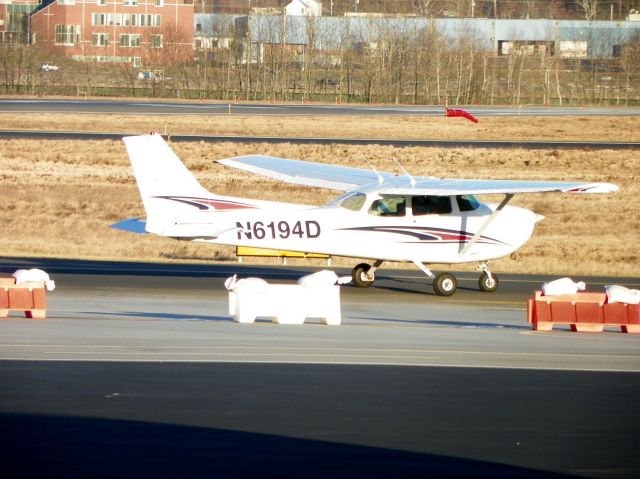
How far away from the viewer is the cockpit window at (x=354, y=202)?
22.4m

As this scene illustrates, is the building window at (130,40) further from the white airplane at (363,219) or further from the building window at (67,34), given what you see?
the white airplane at (363,219)

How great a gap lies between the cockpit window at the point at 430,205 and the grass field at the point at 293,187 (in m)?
6.46

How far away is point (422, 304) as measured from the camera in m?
21.3

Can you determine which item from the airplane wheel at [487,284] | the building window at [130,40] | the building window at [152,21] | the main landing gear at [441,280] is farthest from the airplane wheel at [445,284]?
the building window at [152,21]

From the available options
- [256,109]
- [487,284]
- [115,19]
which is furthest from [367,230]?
[115,19]

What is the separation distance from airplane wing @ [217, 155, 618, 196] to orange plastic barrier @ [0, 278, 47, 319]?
7.53 metres

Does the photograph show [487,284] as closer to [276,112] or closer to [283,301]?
[283,301]

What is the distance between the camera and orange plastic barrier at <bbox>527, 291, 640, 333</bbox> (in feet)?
57.8

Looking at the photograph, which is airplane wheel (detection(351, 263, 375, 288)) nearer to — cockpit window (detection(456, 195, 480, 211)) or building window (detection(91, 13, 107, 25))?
cockpit window (detection(456, 195, 480, 211))

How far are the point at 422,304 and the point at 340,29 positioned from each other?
7405 cm

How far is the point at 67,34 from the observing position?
104 meters

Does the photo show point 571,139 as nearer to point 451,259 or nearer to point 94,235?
point 94,235

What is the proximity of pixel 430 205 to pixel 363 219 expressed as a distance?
1417 millimetres

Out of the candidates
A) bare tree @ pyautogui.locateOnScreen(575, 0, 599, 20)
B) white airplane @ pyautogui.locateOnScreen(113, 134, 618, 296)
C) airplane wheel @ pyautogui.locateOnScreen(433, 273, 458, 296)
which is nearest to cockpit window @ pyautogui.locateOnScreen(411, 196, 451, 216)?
white airplane @ pyautogui.locateOnScreen(113, 134, 618, 296)
